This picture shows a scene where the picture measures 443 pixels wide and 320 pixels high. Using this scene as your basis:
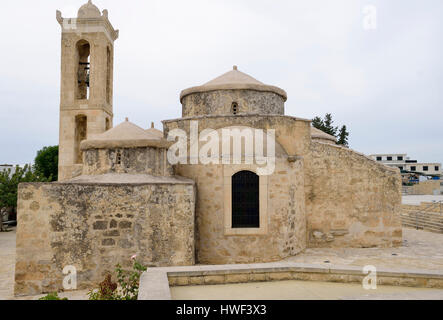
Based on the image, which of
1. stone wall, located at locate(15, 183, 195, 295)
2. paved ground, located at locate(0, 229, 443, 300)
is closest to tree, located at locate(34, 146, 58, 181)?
paved ground, located at locate(0, 229, 443, 300)

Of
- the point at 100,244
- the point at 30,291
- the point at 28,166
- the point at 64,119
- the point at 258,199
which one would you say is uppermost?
the point at 64,119

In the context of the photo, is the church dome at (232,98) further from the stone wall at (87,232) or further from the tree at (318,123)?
the tree at (318,123)

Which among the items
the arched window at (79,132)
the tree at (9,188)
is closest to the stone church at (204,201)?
the arched window at (79,132)

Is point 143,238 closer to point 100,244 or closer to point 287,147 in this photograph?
point 100,244

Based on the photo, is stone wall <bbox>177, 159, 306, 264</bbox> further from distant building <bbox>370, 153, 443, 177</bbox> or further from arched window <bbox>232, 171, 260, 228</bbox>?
distant building <bbox>370, 153, 443, 177</bbox>

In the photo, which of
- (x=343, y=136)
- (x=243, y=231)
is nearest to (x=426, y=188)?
(x=343, y=136)

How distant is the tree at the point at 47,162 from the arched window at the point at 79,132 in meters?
14.5

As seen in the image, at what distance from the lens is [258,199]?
8.77 metres

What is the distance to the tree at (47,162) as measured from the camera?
88.7 feet

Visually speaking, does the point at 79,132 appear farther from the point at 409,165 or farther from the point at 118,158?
Answer: the point at 409,165

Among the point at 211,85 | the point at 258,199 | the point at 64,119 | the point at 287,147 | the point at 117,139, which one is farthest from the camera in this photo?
the point at 64,119

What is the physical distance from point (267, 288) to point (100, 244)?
14.4ft

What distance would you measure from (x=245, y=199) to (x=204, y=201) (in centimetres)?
104
